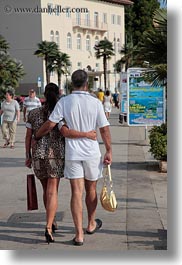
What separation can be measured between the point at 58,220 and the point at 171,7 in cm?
302

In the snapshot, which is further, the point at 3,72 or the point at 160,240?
the point at 3,72

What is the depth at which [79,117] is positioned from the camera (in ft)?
17.7

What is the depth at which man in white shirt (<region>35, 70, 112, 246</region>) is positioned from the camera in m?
5.39

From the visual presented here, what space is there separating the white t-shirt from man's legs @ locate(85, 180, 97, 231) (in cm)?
35

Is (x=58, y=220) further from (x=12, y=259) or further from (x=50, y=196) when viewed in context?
(x=12, y=259)

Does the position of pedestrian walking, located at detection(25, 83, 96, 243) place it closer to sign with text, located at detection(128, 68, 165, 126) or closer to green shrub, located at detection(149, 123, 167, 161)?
green shrub, located at detection(149, 123, 167, 161)

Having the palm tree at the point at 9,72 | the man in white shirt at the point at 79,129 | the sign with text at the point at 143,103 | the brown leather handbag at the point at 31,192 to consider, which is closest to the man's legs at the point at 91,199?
the man in white shirt at the point at 79,129

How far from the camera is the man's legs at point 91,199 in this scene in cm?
565

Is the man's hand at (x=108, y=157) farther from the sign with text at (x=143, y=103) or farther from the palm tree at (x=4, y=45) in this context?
the palm tree at (x=4, y=45)

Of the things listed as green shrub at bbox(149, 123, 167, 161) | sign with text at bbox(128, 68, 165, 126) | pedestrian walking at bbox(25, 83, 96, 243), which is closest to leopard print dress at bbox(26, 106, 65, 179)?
pedestrian walking at bbox(25, 83, 96, 243)

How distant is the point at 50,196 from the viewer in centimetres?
571

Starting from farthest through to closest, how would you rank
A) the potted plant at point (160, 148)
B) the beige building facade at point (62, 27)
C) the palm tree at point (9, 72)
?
1. the palm tree at point (9, 72)
2. the potted plant at point (160, 148)
3. the beige building facade at point (62, 27)

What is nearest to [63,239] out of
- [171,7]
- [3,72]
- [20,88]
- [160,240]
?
[160,240]

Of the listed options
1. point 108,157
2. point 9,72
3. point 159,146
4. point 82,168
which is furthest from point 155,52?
point 9,72
